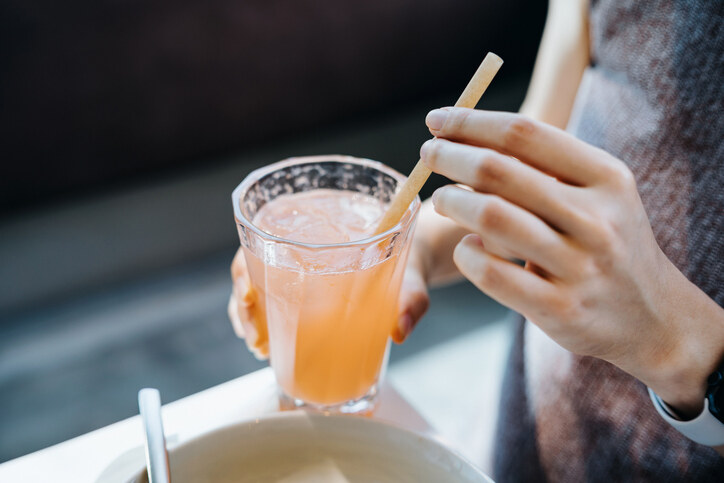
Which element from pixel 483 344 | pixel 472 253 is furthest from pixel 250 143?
pixel 472 253

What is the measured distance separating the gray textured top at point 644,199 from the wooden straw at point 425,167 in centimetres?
27

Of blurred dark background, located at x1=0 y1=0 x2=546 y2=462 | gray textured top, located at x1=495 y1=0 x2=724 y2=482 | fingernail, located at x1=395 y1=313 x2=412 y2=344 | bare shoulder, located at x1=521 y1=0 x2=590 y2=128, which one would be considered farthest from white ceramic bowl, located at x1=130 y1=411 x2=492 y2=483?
blurred dark background, located at x1=0 y1=0 x2=546 y2=462

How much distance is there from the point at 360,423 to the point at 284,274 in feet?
0.45

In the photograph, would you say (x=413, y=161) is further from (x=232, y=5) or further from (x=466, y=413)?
(x=466, y=413)

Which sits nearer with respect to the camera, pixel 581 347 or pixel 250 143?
pixel 581 347

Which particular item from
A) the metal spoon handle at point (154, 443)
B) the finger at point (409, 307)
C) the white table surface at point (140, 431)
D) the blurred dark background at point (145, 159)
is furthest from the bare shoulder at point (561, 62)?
the blurred dark background at point (145, 159)

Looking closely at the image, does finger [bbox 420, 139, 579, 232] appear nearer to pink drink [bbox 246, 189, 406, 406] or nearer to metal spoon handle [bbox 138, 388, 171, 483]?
pink drink [bbox 246, 189, 406, 406]

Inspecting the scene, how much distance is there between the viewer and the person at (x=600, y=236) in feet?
1.21

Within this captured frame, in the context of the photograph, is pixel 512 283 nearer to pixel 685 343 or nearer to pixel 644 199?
pixel 685 343

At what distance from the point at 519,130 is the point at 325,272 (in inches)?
7.7

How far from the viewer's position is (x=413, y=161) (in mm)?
1970

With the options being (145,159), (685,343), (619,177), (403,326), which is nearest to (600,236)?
(619,177)

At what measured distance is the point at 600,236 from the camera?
Result: 0.36 m

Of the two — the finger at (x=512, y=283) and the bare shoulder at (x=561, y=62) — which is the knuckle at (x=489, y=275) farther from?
the bare shoulder at (x=561, y=62)
